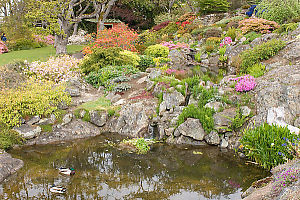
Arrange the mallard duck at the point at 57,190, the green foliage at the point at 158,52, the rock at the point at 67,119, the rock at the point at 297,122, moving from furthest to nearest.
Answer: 1. the green foliage at the point at 158,52
2. the rock at the point at 67,119
3. the rock at the point at 297,122
4. the mallard duck at the point at 57,190

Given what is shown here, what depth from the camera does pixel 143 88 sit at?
12.3 m

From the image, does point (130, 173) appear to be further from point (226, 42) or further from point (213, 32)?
point (213, 32)

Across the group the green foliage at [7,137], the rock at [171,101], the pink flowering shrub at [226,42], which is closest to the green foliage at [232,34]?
the pink flowering shrub at [226,42]

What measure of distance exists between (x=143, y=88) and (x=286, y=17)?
12867 millimetres

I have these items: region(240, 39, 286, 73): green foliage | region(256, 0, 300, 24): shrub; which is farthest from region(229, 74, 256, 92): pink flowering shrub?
region(256, 0, 300, 24): shrub

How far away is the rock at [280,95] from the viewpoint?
322 inches

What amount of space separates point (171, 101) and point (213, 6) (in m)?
20.9

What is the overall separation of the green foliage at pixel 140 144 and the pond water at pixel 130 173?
0.23 m

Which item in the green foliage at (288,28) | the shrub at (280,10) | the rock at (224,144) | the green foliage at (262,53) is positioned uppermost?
the shrub at (280,10)

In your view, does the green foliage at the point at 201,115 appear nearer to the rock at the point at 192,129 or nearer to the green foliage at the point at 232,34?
the rock at the point at 192,129

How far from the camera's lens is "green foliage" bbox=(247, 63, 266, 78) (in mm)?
11289

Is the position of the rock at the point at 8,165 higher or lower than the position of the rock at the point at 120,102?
lower

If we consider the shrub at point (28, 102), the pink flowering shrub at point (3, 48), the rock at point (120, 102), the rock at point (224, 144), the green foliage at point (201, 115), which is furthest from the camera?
the pink flowering shrub at point (3, 48)

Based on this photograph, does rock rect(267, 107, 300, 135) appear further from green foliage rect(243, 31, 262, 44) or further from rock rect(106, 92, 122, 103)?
green foliage rect(243, 31, 262, 44)
